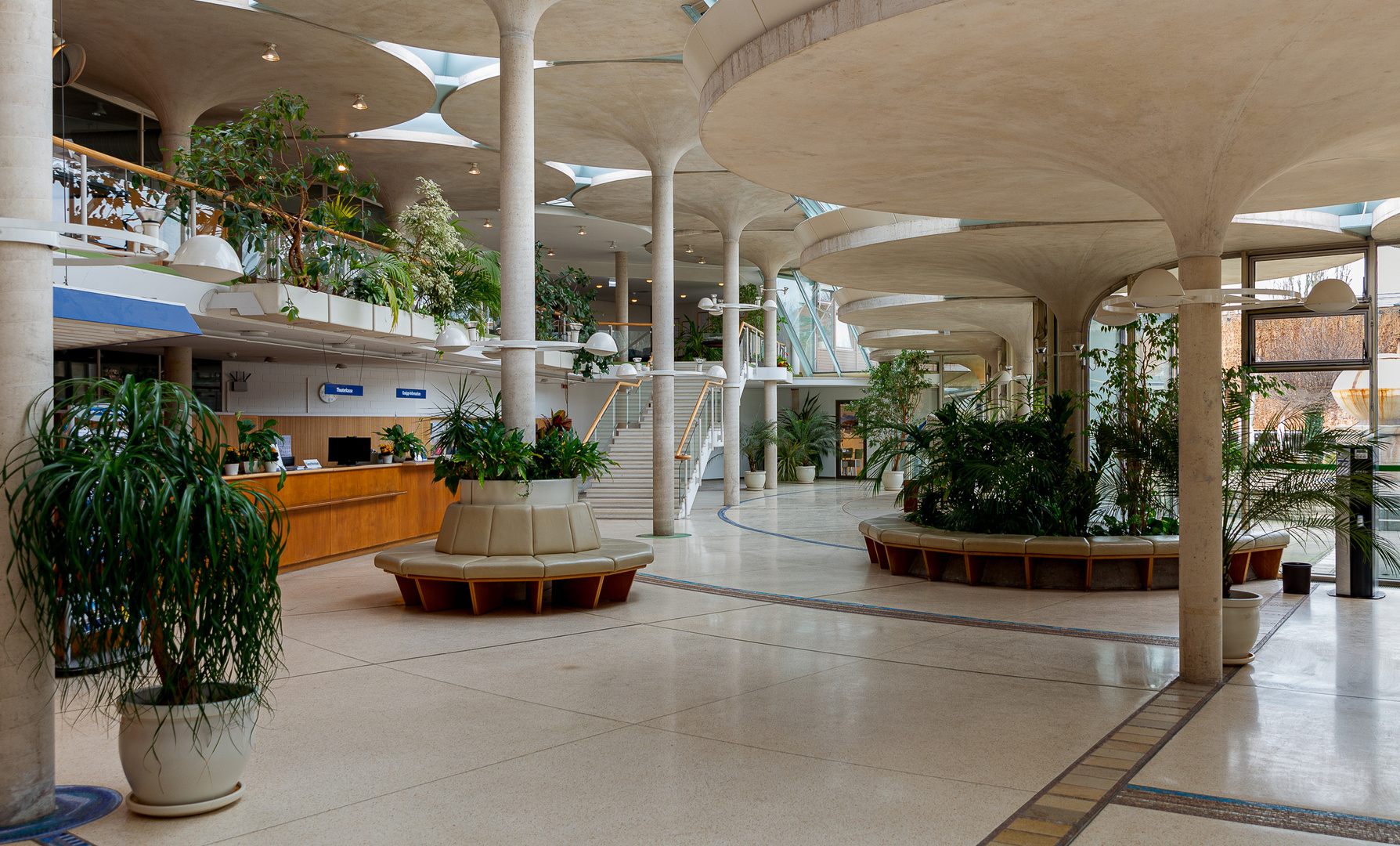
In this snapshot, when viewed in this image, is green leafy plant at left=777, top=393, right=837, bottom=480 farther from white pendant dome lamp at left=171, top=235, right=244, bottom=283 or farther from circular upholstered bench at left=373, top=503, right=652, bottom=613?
white pendant dome lamp at left=171, top=235, right=244, bottom=283

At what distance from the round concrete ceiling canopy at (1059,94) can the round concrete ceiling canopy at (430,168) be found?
11325mm

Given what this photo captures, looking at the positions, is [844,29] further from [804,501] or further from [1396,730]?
[804,501]

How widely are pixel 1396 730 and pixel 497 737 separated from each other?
463 cm

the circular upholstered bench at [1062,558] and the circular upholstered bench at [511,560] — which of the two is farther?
the circular upholstered bench at [1062,558]

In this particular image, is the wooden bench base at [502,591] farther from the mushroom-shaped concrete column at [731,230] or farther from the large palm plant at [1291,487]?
the mushroom-shaped concrete column at [731,230]

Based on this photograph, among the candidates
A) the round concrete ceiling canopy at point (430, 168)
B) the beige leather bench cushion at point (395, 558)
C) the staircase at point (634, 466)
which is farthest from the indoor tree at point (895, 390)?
the beige leather bench cushion at point (395, 558)

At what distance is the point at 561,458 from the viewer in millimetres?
9633

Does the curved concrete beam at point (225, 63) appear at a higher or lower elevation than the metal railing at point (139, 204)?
higher

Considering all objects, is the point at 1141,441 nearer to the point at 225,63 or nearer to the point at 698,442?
the point at 225,63

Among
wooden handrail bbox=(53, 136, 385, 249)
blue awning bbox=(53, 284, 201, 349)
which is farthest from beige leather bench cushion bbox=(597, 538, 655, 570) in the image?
wooden handrail bbox=(53, 136, 385, 249)

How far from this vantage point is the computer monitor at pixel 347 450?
13.7 m

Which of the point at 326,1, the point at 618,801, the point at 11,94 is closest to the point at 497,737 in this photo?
the point at 618,801

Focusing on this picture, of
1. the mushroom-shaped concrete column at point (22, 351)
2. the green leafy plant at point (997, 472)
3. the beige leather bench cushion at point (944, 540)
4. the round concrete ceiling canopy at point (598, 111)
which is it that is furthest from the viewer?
the round concrete ceiling canopy at point (598, 111)

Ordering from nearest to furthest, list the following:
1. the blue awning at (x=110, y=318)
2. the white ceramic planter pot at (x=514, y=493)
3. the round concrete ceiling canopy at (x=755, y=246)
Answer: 1. the blue awning at (x=110, y=318)
2. the white ceramic planter pot at (x=514, y=493)
3. the round concrete ceiling canopy at (x=755, y=246)
